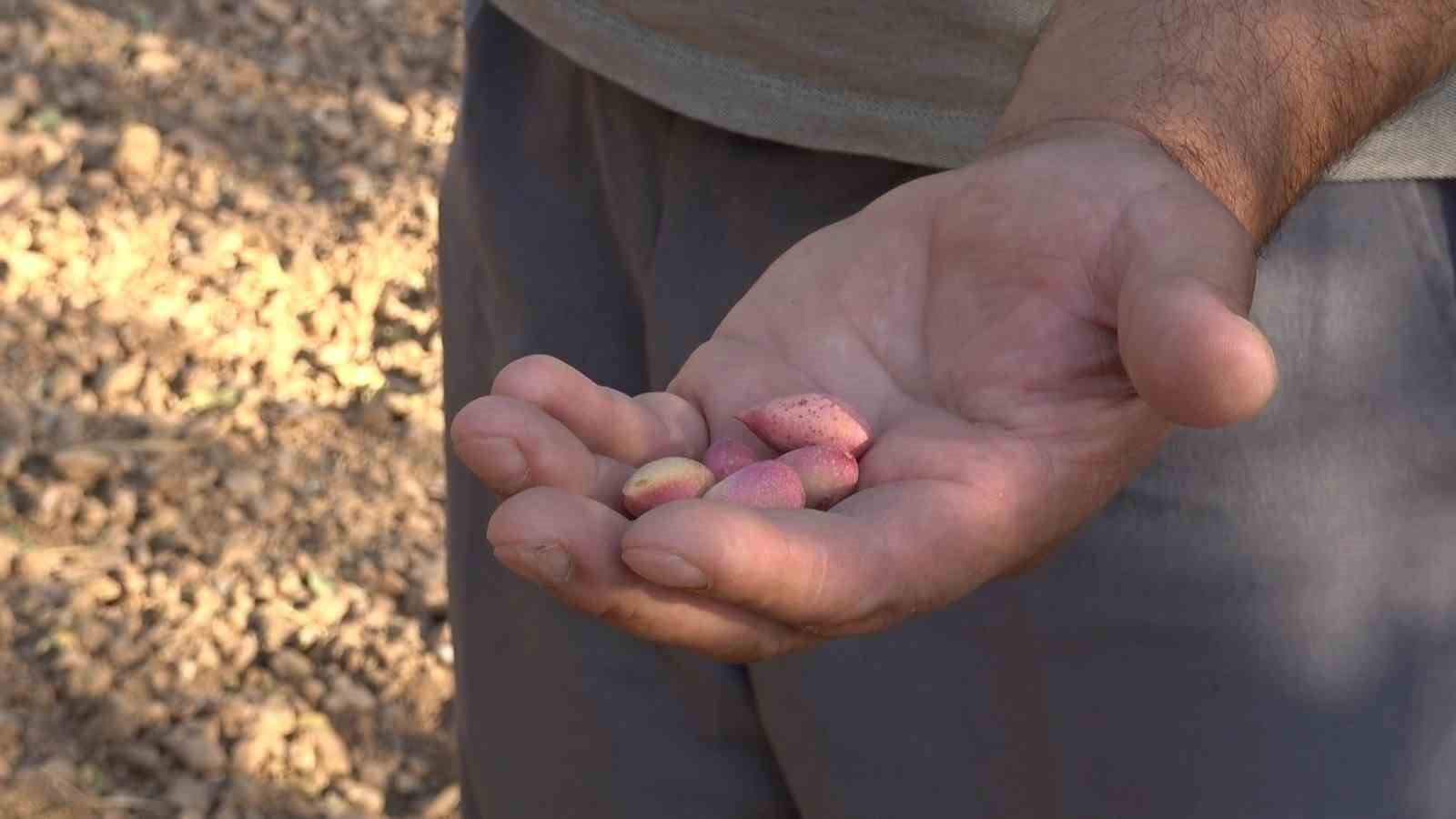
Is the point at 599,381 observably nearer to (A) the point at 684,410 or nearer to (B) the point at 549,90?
(B) the point at 549,90

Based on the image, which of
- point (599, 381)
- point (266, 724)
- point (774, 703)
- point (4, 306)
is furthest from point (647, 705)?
point (4, 306)

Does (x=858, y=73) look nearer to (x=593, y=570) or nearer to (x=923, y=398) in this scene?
(x=923, y=398)

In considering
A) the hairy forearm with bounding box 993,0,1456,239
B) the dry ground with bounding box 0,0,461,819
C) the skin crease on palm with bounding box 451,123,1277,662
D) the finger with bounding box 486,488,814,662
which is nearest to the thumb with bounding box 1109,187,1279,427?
the skin crease on palm with bounding box 451,123,1277,662

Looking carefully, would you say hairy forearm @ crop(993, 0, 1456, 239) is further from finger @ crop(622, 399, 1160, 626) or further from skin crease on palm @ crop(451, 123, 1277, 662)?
finger @ crop(622, 399, 1160, 626)

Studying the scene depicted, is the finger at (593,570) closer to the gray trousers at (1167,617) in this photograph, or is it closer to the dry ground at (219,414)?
the gray trousers at (1167,617)

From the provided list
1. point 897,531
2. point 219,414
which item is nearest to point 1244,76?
point 897,531

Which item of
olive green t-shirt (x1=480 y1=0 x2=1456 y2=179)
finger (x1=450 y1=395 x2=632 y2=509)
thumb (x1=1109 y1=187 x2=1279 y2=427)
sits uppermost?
olive green t-shirt (x1=480 y1=0 x2=1456 y2=179)

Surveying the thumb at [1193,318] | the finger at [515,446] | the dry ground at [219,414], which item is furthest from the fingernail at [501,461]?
the dry ground at [219,414]
